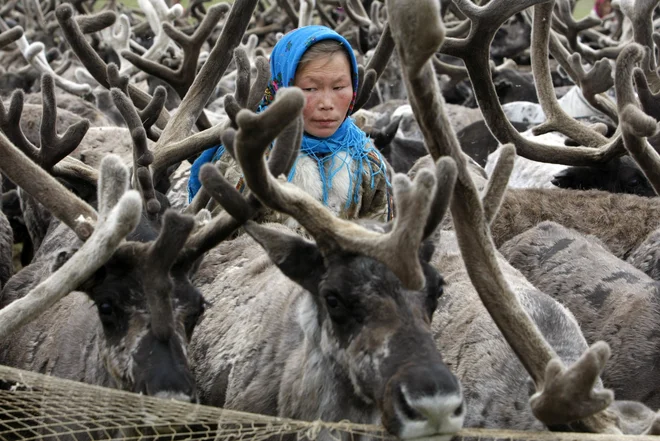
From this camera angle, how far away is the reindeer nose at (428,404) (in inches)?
90.6

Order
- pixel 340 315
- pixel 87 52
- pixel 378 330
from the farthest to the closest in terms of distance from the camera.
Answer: pixel 87 52
pixel 340 315
pixel 378 330

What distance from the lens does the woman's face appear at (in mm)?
3842

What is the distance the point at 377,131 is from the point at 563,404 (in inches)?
241

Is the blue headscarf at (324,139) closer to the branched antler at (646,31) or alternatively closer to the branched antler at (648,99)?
the branched antler at (648,99)

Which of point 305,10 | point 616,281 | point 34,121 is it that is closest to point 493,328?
point 616,281

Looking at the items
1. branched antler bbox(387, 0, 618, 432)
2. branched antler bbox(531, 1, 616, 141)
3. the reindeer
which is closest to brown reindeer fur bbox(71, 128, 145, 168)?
the reindeer

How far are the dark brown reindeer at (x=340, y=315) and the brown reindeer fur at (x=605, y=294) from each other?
1.51 meters

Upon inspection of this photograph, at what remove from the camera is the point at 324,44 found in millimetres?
3877

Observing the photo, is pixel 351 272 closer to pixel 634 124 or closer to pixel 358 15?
pixel 634 124

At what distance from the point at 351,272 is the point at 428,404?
504 millimetres

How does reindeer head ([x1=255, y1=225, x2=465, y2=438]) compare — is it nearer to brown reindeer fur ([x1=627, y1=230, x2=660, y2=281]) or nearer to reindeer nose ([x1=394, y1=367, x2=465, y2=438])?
reindeer nose ([x1=394, y1=367, x2=465, y2=438])

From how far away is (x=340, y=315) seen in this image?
2674mm

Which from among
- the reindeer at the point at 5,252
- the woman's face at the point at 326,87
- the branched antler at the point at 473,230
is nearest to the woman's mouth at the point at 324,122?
the woman's face at the point at 326,87

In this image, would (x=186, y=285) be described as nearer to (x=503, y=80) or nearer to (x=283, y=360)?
(x=283, y=360)
